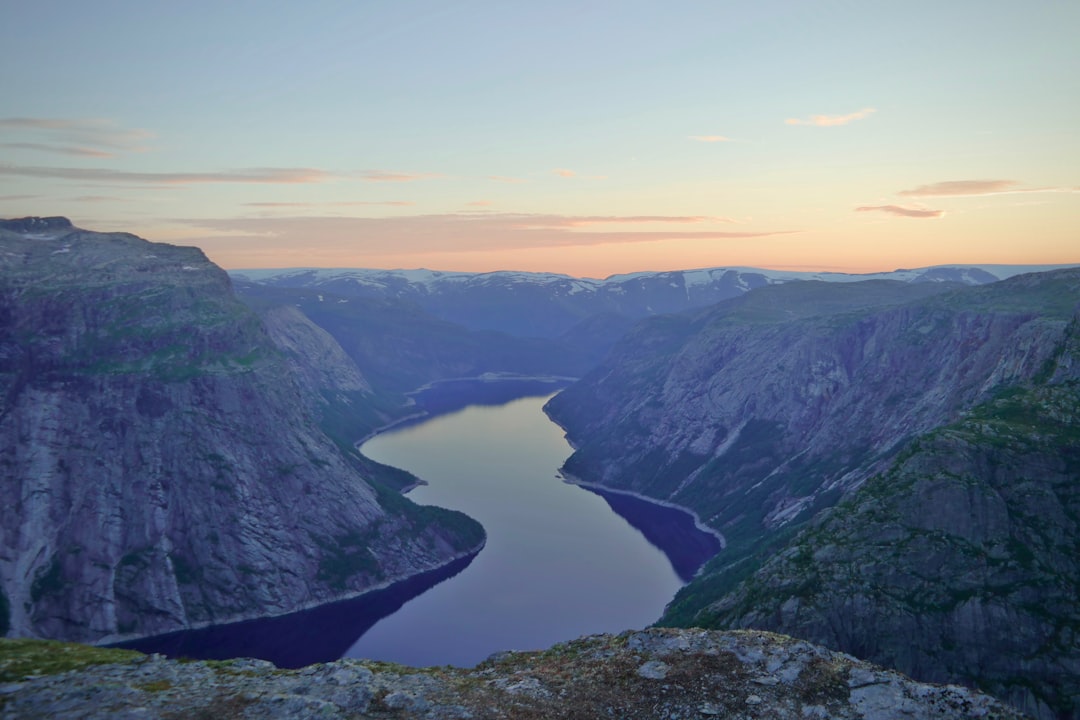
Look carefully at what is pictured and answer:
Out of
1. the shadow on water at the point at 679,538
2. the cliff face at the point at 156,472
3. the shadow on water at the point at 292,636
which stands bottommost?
the shadow on water at the point at 292,636

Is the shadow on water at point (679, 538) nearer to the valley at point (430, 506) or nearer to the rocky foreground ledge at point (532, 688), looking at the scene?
the valley at point (430, 506)

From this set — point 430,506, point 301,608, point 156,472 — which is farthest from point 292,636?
point 430,506

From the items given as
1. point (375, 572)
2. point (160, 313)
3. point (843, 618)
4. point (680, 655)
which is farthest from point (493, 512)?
point (680, 655)

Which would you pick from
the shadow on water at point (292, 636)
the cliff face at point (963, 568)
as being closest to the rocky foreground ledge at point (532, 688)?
the cliff face at point (963, 568)

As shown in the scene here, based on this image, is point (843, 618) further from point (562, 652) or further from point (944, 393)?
point (944, 393)

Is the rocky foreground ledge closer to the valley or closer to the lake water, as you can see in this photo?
the valley

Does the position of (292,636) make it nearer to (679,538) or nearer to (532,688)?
(679,538)

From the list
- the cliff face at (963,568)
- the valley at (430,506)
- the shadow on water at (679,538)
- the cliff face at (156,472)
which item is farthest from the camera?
the shadow on water at (679,538)
